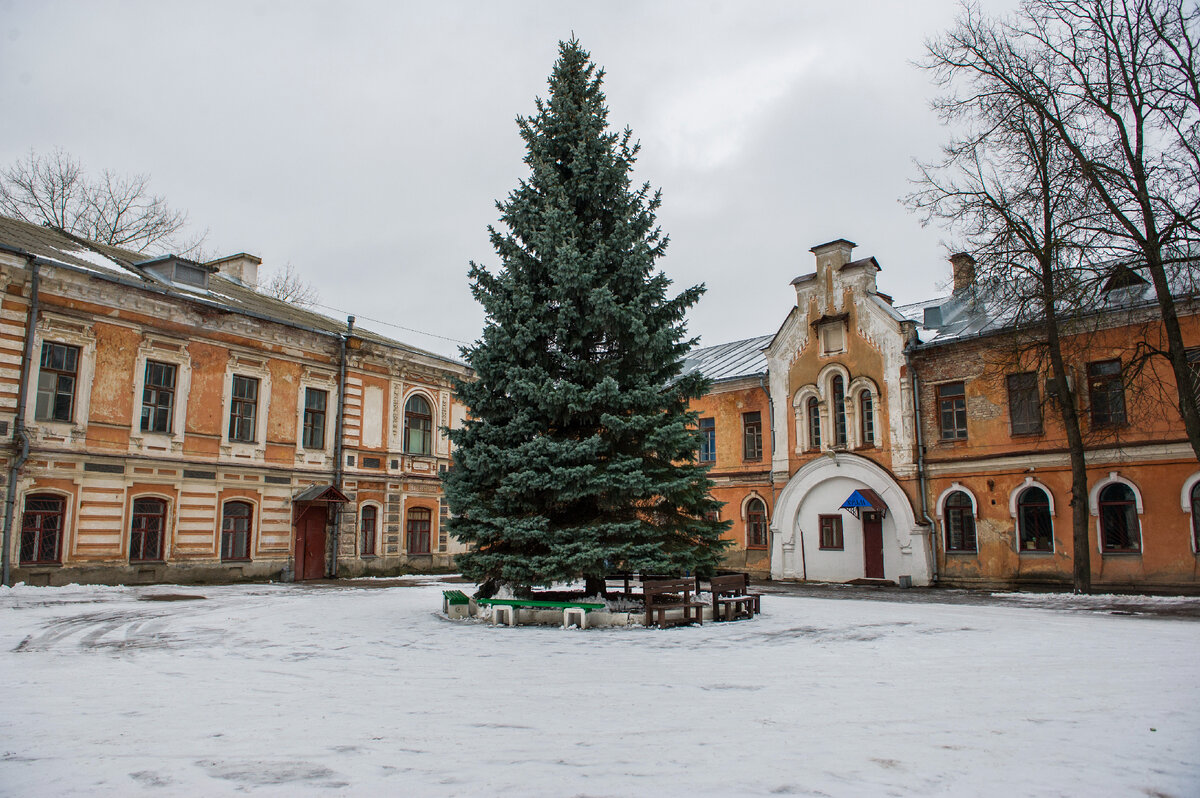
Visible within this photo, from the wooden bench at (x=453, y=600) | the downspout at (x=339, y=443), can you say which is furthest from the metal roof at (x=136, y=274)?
the wooden bench at (x=453, y=600)

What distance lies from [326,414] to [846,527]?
16665 mm

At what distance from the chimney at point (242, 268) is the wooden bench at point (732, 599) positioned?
70.1ft

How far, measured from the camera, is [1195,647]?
10375mm

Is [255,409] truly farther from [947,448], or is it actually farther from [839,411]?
[947,448]

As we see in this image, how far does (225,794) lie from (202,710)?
2.48 meters

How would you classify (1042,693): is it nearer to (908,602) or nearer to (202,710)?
(202,710)

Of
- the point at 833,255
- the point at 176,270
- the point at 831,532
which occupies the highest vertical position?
the point at 833,255

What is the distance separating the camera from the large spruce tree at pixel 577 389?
12.9m

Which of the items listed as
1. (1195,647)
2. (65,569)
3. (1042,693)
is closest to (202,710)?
(1042,693)

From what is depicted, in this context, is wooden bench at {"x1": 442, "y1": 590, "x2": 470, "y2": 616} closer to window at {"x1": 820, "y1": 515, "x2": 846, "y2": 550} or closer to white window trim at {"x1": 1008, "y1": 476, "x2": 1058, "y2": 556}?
window at {"x1": 820, "y1": 515, "x2": 846, "y2": 550}

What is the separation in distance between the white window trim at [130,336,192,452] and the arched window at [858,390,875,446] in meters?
19.6

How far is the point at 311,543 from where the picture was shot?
24172 mm

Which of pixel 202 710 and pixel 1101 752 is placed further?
pixel 202 710

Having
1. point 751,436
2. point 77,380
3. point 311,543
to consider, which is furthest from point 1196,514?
point 77,380
